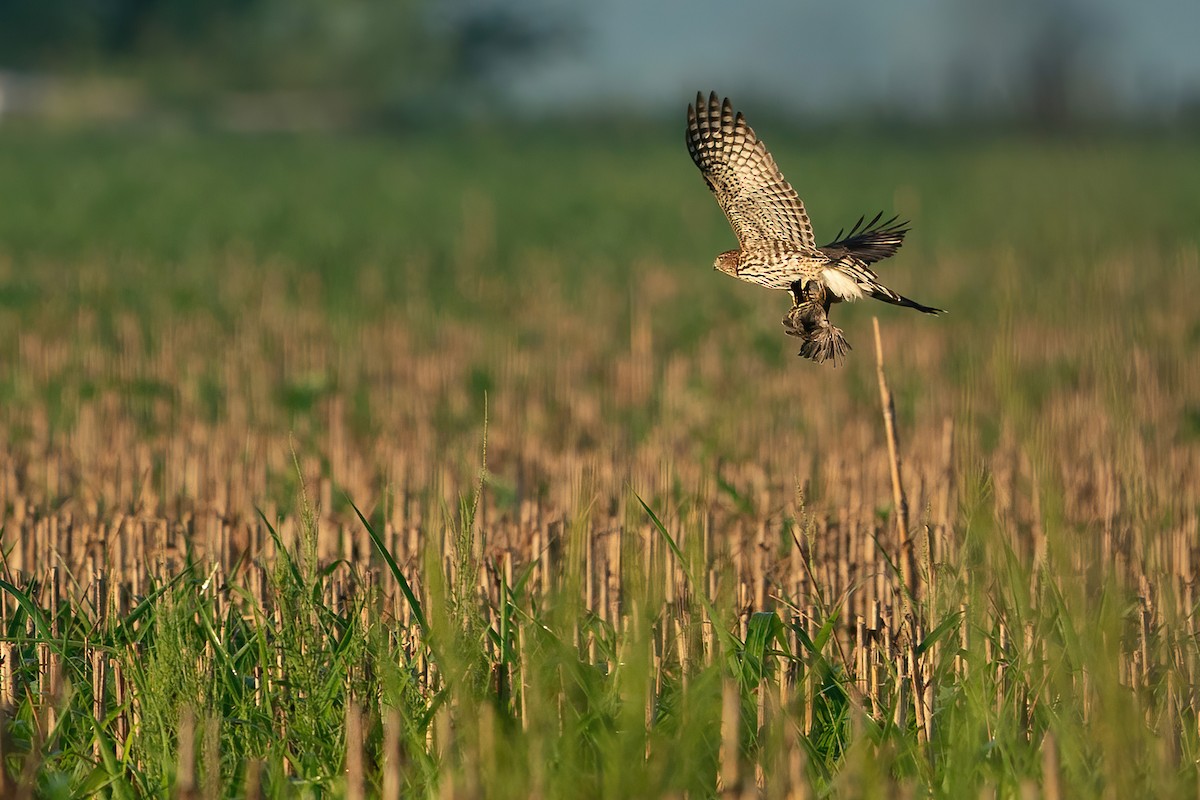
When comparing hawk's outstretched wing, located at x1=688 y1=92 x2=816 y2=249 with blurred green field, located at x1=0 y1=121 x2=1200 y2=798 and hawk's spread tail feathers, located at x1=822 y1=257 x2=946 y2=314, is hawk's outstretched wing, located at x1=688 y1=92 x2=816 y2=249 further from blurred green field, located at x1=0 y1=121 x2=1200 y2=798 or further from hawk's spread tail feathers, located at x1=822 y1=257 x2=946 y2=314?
blurred green field, located at x1=0 y1=121 x2=1200 y2=798

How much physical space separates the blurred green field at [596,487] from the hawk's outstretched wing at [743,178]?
22.5 inches

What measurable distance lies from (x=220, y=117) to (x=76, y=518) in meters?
52.0

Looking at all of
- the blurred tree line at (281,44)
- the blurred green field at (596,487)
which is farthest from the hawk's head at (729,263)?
the blurred tree line at (281,44)

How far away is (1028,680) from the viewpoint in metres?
3.73

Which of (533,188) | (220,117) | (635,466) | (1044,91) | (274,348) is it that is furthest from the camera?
(1044,91)

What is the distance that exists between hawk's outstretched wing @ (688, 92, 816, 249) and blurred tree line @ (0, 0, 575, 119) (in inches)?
2292

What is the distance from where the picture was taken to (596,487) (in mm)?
5551

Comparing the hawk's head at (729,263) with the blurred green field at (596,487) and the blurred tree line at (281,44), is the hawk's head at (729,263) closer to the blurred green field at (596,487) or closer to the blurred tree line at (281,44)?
the blurred green field at (596,487)

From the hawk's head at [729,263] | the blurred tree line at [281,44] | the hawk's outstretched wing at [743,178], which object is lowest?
the hawk's head at [729,263]

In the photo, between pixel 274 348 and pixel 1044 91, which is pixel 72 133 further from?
pixel 1044 91

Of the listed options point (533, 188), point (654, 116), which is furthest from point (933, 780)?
point (654, 116)

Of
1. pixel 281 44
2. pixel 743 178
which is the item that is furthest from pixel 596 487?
pixel 281 44

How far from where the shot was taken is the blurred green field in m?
3.11

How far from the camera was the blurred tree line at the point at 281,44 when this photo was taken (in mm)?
65250
